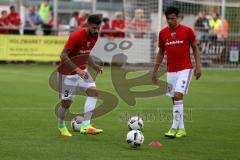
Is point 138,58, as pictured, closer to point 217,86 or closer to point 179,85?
point 217,86

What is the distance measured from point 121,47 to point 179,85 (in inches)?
694

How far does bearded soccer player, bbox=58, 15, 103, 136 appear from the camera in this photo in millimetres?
11727

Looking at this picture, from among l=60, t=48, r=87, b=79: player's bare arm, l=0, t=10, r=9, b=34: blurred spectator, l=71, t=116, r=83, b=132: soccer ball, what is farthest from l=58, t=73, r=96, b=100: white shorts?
l=0, t=10, r=9, b=34: blurred spectator

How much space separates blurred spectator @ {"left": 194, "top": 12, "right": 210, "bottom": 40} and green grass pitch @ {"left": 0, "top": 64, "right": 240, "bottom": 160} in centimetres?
776

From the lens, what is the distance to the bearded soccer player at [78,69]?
11.7 meters

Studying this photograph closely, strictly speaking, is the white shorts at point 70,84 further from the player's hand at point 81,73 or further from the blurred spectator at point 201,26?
the blurred spectator at point 201,26

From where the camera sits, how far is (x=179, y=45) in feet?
40.8

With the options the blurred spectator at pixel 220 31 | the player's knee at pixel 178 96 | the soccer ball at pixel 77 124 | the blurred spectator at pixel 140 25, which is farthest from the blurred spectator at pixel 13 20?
the player's knee at pixel 178 96

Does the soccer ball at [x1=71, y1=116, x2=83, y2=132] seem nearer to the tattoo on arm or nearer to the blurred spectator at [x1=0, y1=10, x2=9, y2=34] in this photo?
the tattoo on arm

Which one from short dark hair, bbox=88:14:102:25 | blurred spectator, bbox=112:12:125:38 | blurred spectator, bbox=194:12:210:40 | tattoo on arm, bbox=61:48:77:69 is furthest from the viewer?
blurred spectator, bbox=112:12:125:38

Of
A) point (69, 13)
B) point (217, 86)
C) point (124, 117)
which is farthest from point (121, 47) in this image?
point (124, 117)

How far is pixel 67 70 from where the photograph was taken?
1204 centimetres

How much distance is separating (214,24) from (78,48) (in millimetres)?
19051

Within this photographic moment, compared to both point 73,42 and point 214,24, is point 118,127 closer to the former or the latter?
point 73,42
